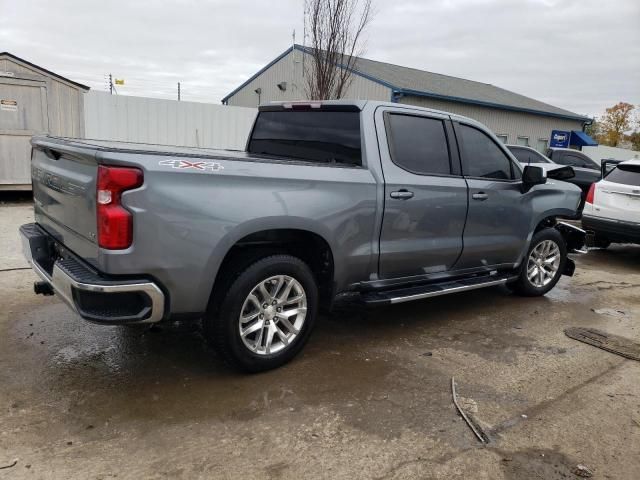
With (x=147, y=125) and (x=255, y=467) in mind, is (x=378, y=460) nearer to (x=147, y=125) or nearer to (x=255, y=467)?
(x=255, y=467)

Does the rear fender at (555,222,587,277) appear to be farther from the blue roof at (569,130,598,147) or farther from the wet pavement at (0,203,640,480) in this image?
the blue roof at (569,130,598,147)

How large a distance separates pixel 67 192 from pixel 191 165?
0.91 meters

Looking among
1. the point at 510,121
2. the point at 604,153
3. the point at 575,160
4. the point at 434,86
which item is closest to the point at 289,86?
the point at 434,86

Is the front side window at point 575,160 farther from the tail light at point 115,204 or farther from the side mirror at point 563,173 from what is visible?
the tail light at point 115,204

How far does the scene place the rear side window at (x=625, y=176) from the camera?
814cm

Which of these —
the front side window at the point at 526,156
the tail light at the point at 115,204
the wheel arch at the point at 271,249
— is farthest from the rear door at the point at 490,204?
the front side window at the point at 526,156

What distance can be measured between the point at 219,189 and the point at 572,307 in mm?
4381

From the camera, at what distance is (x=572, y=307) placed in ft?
18.9

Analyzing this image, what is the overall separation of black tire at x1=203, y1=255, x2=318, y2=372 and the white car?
6308 millimetres

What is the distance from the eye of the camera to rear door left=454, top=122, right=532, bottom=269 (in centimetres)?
482

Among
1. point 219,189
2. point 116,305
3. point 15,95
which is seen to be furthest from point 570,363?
point 15,95

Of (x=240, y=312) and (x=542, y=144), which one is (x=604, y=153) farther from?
(x=240, y=312)

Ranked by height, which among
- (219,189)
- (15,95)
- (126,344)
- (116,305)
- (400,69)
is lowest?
(126,344)

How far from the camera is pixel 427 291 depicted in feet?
14.7
